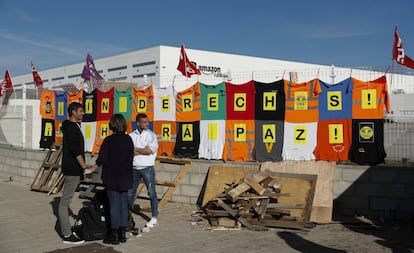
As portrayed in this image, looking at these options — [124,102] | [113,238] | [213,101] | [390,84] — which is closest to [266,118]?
[213,101]

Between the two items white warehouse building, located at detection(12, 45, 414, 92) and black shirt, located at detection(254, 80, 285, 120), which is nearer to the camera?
black shirt, located at detection(254, 80, 285, 120)

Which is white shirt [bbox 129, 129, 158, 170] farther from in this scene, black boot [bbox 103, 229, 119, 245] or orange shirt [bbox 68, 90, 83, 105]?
orange shirt [bbox 68, 90, 83, 105]

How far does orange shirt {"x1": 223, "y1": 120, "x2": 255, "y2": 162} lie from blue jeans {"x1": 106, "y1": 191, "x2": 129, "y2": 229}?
11.2ft

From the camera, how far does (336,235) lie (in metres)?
6.64

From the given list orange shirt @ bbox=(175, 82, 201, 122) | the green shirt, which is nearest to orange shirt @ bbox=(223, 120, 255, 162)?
orange shirt @ bbox=(175, 82, 201, 122)

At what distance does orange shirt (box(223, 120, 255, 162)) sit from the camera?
902 centimetres

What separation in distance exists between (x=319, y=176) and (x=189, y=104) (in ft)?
11.3

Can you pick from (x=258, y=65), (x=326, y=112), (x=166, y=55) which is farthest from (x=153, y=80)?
(x=258, y=65)

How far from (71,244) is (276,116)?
4.62 m

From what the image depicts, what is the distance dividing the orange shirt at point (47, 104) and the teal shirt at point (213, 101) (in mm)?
5399

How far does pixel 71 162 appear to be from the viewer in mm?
6254

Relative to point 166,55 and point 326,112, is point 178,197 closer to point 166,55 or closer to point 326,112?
point 326,112

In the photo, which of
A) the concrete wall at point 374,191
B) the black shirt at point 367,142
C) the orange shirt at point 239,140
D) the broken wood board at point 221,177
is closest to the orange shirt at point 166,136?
the orange shirt at point 239,140

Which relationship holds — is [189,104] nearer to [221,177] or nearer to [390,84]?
[221,177]
